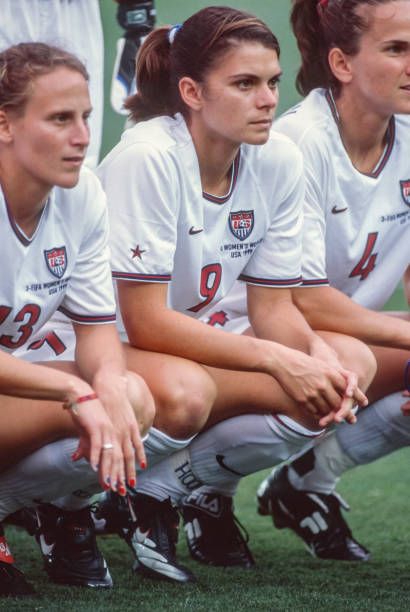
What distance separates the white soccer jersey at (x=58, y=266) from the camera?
2.82m

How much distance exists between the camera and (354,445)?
3551mm

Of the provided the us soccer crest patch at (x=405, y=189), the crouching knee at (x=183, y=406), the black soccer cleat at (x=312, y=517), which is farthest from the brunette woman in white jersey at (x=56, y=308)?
the us soccer crest patch at (x=405, y=189)

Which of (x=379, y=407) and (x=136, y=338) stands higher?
(x=136, y=338)

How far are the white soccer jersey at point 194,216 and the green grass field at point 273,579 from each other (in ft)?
2.25

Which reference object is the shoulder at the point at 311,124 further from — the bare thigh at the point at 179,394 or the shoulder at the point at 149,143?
the bare thigh at the point at 179,394

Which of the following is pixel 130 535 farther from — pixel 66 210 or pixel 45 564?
pixel 66 210

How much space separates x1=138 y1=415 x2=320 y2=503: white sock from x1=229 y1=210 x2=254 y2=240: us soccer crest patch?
465mm

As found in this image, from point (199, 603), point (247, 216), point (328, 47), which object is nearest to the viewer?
point (199, 603)

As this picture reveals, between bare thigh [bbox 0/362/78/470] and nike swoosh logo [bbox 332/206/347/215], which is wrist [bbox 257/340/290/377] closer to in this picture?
bare thigh [bbox 0/362/78/470]

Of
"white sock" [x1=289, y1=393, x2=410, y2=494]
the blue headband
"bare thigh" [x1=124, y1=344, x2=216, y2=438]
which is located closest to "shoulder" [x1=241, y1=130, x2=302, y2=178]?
the blue headband

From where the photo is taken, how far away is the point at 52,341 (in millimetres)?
3205

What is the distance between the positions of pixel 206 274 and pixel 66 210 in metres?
0.50

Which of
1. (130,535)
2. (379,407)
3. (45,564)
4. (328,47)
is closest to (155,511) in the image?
(130,535)

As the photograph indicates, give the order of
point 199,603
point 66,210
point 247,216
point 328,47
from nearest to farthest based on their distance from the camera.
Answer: point 199,603
point 66,210
point 247,216
point 328,47
